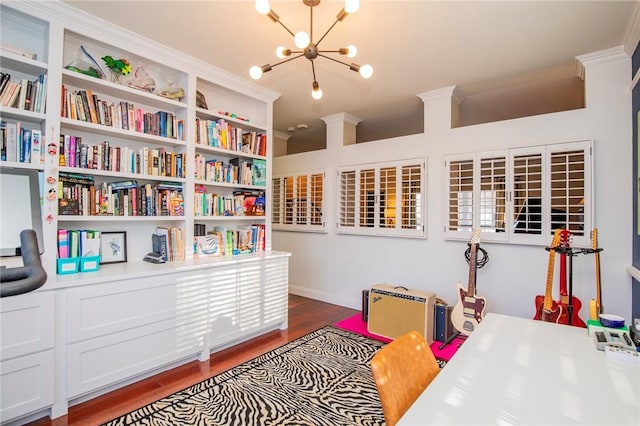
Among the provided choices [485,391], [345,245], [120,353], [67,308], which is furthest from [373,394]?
[345,245]

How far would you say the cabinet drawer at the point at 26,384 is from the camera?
5.61ft

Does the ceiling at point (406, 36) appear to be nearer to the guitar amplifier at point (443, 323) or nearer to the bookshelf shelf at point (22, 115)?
the bookshelf shelf at point (22, 115)

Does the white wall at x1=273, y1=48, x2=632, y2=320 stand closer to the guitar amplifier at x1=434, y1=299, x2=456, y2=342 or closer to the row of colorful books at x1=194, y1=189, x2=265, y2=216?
the guitar amplifier at x1=434, y1=299, x2=456, y2=342

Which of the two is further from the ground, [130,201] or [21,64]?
[21,64]

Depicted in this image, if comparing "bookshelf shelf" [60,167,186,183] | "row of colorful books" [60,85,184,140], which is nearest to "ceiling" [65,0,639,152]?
"row of colorful books" [60,85,184,140]

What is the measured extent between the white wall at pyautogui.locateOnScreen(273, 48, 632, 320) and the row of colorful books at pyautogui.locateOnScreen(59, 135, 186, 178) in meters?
2.16

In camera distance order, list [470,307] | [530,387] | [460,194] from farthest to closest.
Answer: [460,194], [470,307], [530,387]

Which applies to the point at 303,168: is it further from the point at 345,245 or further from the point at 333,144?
the point at 345,245

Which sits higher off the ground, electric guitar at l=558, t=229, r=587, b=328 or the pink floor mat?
electric guitar at l=558, t=229, r=587, b=328

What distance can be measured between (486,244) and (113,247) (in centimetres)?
334

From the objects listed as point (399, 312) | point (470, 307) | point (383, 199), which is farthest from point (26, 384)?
point (383, 199)

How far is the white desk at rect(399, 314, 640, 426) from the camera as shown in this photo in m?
0.88

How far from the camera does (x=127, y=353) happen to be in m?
2.17

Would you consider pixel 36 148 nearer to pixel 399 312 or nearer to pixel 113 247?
pixel 113 247
